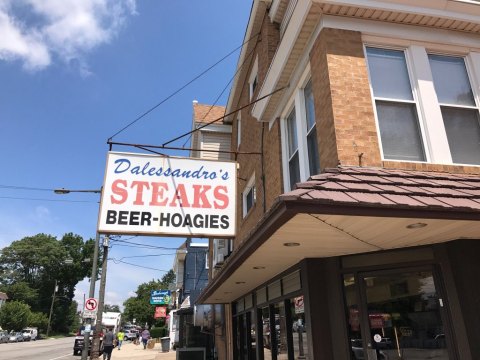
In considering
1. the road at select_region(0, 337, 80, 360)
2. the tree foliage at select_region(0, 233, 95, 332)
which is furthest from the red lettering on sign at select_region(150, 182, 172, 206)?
the tree foliage at select_region(0, 233, 95, 332)

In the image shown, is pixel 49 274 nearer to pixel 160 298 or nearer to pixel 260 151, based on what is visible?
pixel 160 298

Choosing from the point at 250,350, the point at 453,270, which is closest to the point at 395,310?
the point at 453,270

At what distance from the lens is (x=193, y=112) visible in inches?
742

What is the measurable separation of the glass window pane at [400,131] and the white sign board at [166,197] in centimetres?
262

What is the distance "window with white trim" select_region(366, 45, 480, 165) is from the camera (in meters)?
5.72

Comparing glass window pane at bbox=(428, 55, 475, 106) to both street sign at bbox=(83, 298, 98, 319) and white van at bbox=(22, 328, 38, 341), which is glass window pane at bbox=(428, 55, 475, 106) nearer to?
street sign at bbox=(83, 298, 98, 319)

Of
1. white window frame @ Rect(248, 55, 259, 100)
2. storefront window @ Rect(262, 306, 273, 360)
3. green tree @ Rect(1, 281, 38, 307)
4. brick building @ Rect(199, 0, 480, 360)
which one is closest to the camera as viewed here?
brick building @ Rect(199, 0, 480, 360)

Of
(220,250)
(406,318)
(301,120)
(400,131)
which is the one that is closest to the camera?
(406,318)

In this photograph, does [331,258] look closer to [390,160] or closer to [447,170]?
[390,160]

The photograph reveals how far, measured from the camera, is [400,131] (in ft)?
19.1

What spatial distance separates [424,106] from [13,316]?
72411mm

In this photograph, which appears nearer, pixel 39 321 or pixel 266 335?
pixel 266 335

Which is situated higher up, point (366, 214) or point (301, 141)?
point (301, 141)

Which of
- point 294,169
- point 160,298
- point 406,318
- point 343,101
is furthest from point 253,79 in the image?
point 160,298
